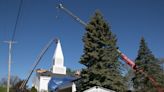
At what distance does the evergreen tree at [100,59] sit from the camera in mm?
32062

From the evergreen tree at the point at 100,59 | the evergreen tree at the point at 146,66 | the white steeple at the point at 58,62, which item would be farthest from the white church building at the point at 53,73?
the evergreen tree at the point at 100,59

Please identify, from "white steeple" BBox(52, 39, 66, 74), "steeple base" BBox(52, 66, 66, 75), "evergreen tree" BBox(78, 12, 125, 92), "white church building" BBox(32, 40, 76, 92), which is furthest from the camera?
"steeple base" BBox(52, 66, 66, 75)

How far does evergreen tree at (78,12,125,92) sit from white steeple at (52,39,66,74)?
36.3 meters

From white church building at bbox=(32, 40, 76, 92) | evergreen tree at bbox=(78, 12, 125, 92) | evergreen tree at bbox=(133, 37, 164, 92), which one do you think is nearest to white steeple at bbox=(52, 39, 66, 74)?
white church building at bbox=(32, 40, 76, 92)

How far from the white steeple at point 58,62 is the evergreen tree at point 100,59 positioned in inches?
1430

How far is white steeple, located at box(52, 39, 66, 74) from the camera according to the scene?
7175cm

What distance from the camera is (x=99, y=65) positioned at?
32.5 meters

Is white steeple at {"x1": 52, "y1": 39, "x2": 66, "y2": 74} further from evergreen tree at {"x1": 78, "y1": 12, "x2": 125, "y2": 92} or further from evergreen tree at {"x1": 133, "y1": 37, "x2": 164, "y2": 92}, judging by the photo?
evergreen tree at {"x1": 78, "y1": 12, "x2": 125, "y2": 92}

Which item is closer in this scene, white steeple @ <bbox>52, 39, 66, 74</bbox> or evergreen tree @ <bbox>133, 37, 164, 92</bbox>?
evergreen tree @ <bbox>133, 37, 164, 92</bbox>

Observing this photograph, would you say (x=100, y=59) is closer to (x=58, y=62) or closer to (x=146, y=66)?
(x=146, y=66)

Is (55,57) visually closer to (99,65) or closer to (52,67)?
(52,67)

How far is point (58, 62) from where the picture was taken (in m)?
75.3

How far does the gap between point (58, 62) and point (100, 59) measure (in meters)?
42.9

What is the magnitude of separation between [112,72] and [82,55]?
392 centimetres
